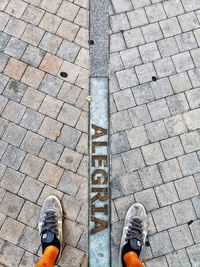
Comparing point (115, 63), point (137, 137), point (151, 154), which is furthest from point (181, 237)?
point (115, 63)

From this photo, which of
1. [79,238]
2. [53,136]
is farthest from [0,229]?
[53,136]

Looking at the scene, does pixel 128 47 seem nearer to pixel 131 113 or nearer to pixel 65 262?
pixel 131 113

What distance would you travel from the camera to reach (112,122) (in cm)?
582

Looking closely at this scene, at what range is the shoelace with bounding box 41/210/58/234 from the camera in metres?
5.47

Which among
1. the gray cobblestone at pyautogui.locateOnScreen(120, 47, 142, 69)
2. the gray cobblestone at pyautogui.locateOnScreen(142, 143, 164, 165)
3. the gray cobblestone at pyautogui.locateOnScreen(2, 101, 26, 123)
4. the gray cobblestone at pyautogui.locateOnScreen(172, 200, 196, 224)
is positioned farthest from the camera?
the gray cobblestone at pyautogui.locateOnScreen(120, 47, 142, 69)

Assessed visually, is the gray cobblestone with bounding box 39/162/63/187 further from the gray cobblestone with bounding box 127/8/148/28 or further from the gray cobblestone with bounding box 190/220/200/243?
the gray cobblestone with bounding box 127/8/148/28

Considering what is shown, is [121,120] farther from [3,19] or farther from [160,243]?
[3,19]

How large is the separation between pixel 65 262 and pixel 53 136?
71.5 inches

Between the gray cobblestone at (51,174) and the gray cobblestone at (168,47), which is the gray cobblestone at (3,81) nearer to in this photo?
the gray cobblestone at (51,174)

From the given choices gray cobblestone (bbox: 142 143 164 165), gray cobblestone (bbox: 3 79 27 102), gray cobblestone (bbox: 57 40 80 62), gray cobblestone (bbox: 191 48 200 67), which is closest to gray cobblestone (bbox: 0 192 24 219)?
gray cobblestone (bbox: 3 79 27 102)

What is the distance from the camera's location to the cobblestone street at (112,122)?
5.62 metres

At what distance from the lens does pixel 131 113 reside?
5.85 metres

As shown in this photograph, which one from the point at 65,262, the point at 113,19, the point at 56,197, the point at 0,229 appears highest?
the point at 113,19

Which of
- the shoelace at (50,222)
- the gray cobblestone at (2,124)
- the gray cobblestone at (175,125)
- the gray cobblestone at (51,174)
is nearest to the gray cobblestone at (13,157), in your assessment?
the gray cobblestone at (2,124)
